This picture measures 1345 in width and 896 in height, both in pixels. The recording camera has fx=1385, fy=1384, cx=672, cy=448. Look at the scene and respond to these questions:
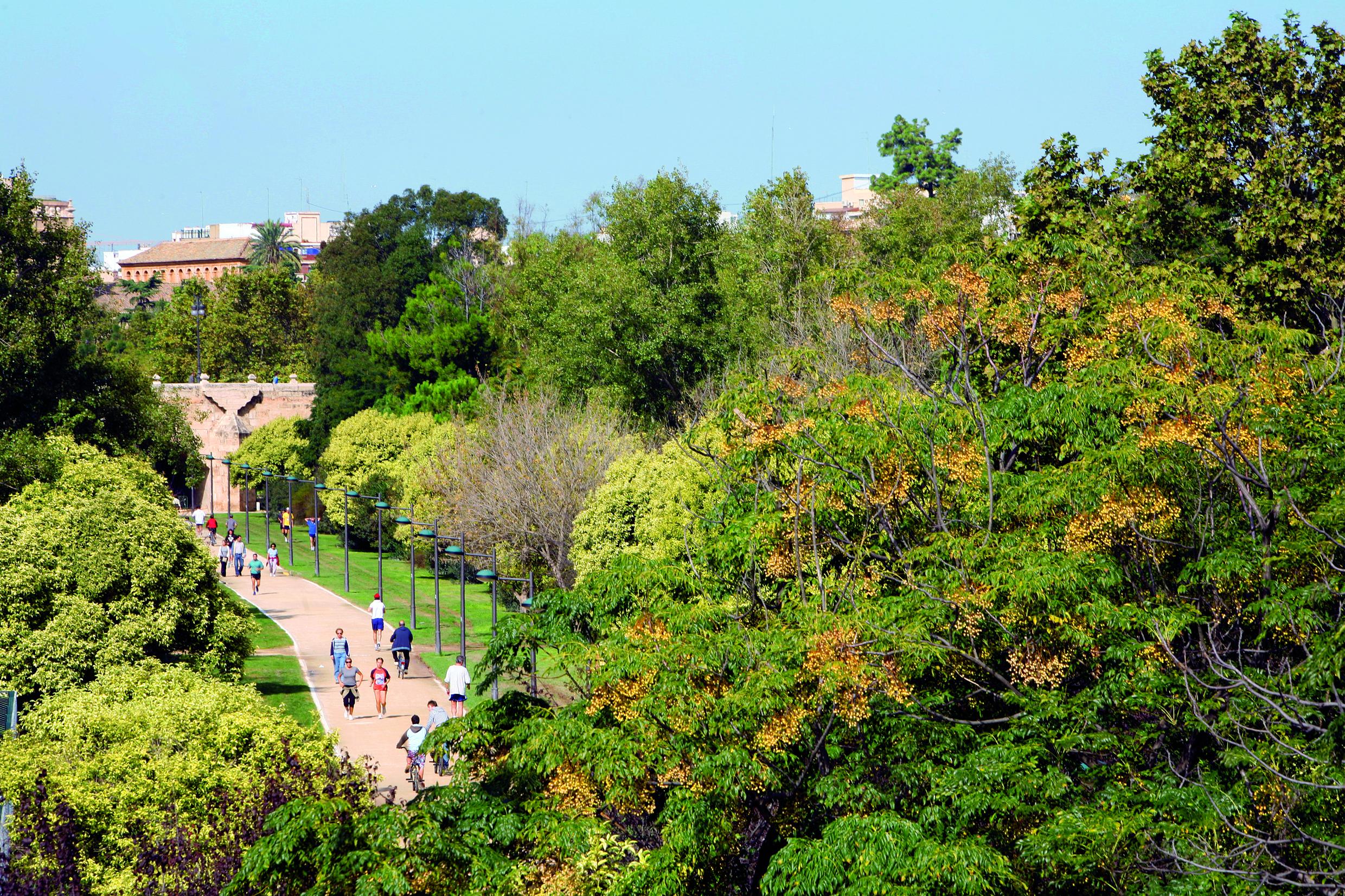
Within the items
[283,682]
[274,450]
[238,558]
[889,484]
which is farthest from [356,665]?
[274,450]

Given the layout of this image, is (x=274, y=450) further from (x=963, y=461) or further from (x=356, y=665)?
(x=963, y=461)

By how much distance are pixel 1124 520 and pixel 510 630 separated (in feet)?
19.1

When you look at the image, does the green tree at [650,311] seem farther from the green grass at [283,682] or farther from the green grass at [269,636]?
the green grass at [283,682]

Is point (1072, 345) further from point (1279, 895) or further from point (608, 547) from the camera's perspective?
point (608, 547)

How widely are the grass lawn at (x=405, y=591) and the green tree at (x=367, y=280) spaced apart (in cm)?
842

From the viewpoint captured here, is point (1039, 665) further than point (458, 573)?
No

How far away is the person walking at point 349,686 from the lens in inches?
877

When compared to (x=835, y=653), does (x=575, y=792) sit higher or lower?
lower

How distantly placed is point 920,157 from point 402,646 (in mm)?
46777

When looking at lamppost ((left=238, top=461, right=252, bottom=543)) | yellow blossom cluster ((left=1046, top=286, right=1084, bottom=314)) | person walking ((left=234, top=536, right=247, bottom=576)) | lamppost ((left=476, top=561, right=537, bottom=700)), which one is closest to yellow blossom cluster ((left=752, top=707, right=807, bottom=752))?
lamppost ((left=476, top=561, right=537, bottom=700))

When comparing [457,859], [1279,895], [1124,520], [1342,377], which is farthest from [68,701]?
[1342,377]

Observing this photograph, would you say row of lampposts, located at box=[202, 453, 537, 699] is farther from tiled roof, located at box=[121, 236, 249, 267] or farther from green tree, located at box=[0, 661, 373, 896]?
tiled roof, located at box=[121, 236, 249, 267]

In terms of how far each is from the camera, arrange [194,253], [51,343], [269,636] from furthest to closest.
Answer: [194,253]
[51,343]
[269,636]

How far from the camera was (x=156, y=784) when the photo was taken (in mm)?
13375
